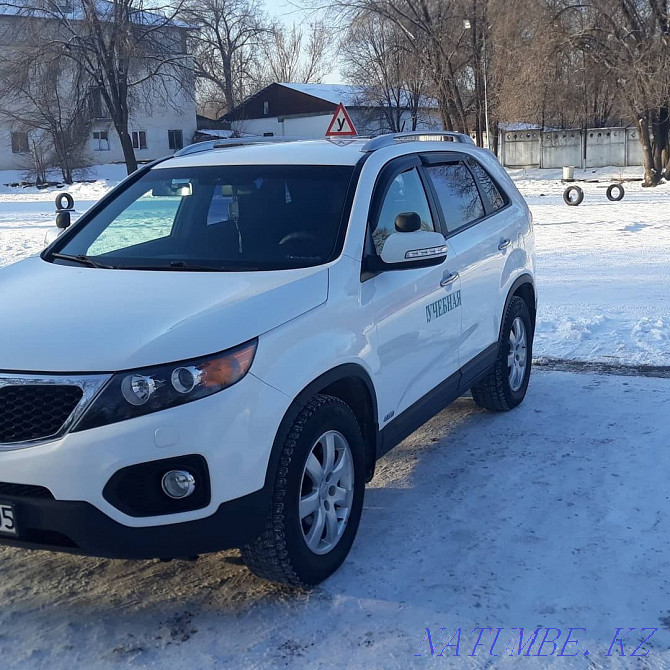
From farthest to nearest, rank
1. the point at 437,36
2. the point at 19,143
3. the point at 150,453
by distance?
the point at 19,143 < the point at 437,36 < the point at 150,453

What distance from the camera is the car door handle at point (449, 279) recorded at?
4.62 m

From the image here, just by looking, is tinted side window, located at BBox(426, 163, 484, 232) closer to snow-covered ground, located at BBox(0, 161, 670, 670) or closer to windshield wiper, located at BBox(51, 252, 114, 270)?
snow-covered ground, located at BBox(0, 161, 670, 670)

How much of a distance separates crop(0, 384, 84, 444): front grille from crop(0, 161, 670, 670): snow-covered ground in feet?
2.78

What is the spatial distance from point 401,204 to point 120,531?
2.36m

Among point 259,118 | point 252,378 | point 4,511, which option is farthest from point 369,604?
point 259,118

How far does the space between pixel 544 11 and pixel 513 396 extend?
93.0 feet

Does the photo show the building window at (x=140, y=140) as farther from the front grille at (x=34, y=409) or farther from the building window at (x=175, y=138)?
the front grille at (x=34, y=409)

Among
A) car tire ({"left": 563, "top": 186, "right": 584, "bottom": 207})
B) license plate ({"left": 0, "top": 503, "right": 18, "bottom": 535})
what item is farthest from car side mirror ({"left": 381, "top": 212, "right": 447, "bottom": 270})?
car tire ({"left": 563, "top": 186, "right": 584, "bottom": 207})

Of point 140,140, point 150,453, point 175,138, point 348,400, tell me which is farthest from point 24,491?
point 175,138

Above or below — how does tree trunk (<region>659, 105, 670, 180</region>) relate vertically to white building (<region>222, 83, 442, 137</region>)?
below

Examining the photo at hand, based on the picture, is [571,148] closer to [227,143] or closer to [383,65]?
[383,65]

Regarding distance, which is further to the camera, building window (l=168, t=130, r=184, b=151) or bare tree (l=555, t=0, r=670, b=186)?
building window (l=168, t=130, r=184, b=151)

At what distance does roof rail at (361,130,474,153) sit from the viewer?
15.1ft

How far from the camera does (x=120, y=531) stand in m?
2.99
